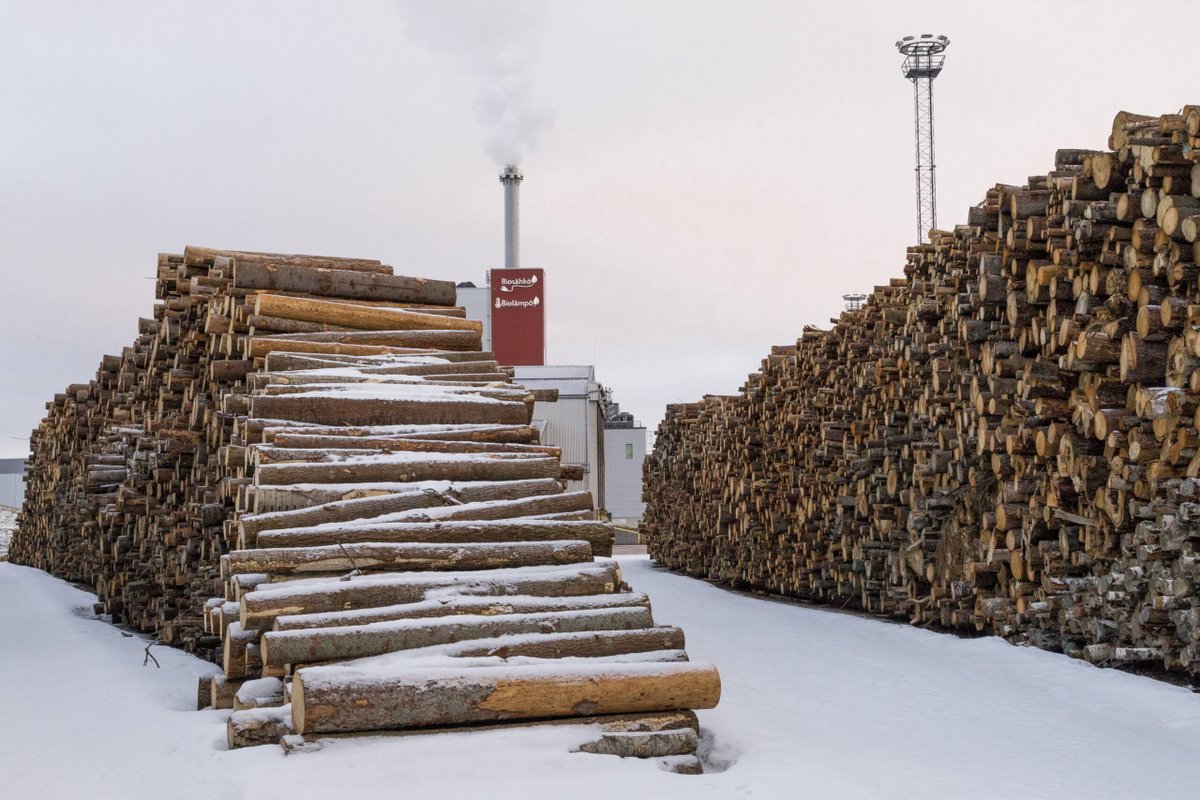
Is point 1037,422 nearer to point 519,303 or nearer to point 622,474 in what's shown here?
point 519,303

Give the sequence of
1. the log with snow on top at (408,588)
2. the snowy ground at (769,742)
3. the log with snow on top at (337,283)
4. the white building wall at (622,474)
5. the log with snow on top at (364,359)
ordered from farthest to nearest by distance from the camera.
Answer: the white building wall at (622,474) < the log with snow on top at (337,283) < the log with snow on top at (364,359) < the log with snow on top at (408,588) < the snowy ground at (769,742)

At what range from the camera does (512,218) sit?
4388 centimetres

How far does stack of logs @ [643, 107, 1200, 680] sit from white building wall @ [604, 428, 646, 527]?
3130 centimetres

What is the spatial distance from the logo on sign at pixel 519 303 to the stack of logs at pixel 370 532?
30480mm

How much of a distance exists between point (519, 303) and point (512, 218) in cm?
326

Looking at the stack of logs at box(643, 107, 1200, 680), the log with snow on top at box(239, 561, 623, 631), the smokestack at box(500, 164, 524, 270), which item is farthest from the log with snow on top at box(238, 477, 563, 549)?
the smokestack at box(500, 164, 524, 270)

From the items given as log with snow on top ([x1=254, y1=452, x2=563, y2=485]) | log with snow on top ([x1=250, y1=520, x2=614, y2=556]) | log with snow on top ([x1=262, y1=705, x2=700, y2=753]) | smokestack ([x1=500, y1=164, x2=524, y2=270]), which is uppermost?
smokestack ([x1=500, y1=164, x2=524, y2=270])

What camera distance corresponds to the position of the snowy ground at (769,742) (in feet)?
17.1

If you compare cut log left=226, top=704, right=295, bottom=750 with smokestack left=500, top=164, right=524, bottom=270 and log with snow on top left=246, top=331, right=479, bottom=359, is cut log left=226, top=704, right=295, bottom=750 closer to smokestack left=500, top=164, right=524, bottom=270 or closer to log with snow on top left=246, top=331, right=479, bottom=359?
log with snow on top left=246, top=331, right=479, bottom=359

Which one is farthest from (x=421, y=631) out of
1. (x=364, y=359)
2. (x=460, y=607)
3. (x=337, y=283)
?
(x=337, y=283)

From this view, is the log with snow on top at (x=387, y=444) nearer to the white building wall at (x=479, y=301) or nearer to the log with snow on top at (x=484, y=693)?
the log with snow on top at (x=484, y=693)

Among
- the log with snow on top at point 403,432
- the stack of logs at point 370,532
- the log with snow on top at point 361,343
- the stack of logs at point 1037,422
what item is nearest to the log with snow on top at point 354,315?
the stack of logs at point 370,532

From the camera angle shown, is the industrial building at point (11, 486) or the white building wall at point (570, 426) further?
the industrial building at point (11, 486)

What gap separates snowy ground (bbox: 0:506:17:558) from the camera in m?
35.8
